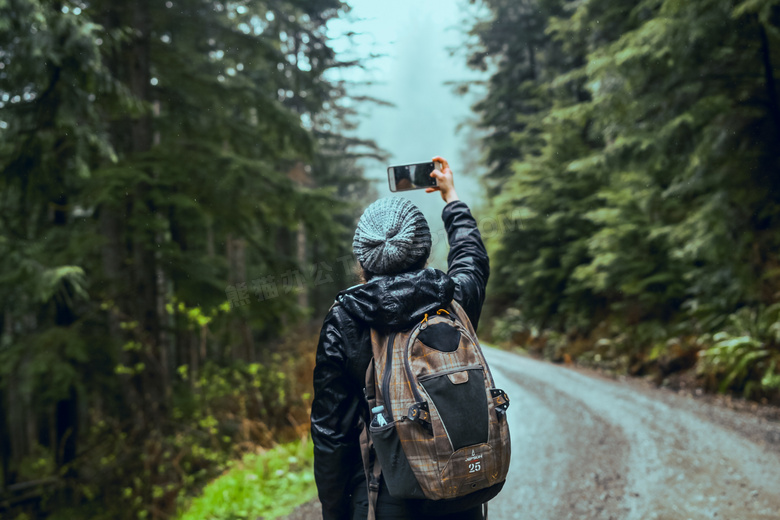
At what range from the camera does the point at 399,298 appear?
6.52ft

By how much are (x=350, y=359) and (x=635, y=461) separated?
4699 mm

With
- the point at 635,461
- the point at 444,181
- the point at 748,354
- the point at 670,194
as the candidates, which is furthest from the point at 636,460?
the point at 670,194

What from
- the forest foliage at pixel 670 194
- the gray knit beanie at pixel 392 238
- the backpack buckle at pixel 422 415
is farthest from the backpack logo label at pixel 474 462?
the forest foliage at pixel 670 194

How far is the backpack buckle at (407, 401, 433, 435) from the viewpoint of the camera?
6.07 ft

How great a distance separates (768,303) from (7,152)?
11.1m

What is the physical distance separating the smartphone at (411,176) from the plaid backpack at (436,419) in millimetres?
810

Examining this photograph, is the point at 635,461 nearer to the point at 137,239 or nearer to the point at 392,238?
the point at 392,238

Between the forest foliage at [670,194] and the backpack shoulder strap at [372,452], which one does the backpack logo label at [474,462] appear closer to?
the backpack shoulder strap at [372,452]

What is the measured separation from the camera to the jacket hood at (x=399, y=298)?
6.51 ft

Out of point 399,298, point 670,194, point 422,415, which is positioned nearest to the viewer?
point 422,415

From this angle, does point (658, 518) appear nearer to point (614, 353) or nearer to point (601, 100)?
point (601, 100)

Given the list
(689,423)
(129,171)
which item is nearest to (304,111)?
(129,171)

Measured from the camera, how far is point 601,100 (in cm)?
787

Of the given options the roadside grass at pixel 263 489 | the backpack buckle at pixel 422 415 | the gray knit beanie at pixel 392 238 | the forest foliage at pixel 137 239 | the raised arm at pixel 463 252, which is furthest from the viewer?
the forest foliage at pixel 137 239
